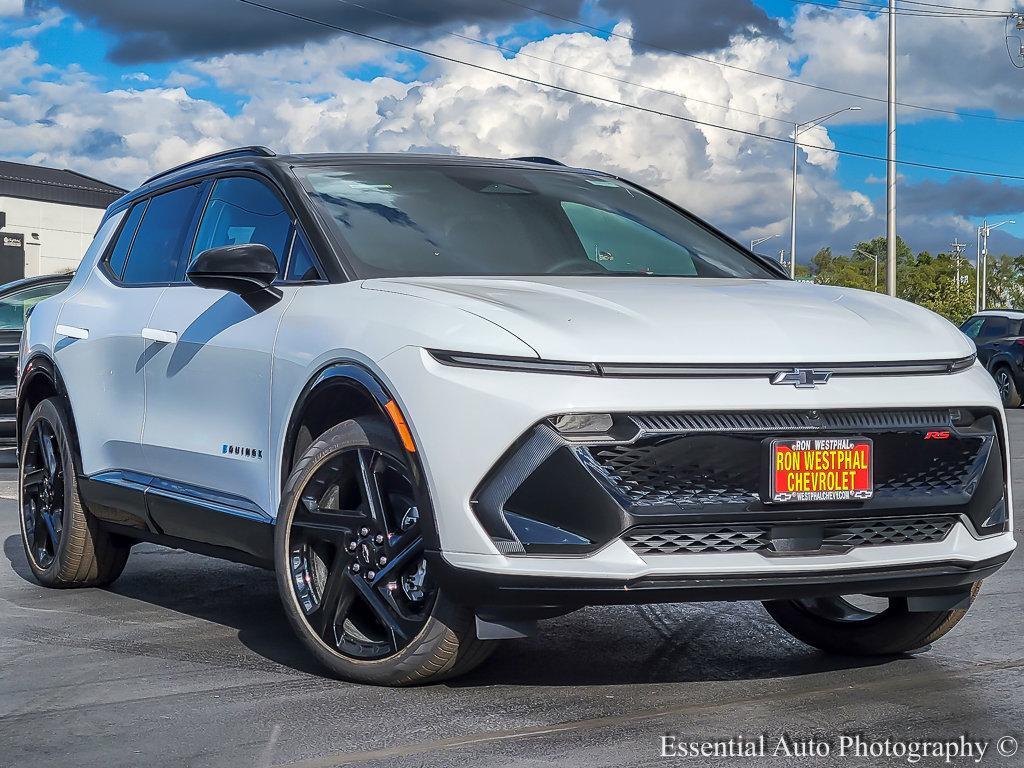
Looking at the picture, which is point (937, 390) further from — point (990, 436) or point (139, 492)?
point (139, 492)

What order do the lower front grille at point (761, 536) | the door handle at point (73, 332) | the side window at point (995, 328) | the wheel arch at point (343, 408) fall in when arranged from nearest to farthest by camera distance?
the lower front grille at point (761, 536)
the wheel arch at point (343, 408)
the door handle at point (73, 332)
the side window at point (995, 328)

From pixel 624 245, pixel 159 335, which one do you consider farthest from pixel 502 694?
pixel 159 335

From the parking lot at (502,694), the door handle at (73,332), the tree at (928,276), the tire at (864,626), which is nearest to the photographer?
the parking lot at (502,694)

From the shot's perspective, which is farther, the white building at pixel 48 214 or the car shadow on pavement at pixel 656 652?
the white building at pixel 48 214

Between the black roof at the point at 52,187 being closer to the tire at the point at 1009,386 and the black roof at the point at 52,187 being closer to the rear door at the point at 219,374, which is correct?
the tire at the point at 1009,386

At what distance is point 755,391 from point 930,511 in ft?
2.16

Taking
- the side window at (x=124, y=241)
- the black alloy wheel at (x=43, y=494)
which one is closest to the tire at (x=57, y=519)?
the black alloy wheel at (x=43, y=494)

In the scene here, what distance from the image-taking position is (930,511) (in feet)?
13.5

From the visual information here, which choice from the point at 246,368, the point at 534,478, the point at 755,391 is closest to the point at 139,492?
the point at 246,368

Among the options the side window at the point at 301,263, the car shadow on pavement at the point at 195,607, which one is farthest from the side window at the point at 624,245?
the car shadow on pavement at the point at 195,607

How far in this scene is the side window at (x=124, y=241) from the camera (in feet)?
21.5

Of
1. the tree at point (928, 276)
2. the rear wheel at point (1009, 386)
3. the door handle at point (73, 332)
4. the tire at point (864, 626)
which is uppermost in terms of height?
the door handle at point (73, 332)

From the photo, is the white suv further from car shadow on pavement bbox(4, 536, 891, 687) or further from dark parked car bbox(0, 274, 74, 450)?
dark parked car bbox(0, 274, 74, 450)

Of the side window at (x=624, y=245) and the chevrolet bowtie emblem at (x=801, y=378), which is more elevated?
the side window at (x=624, y=245)
